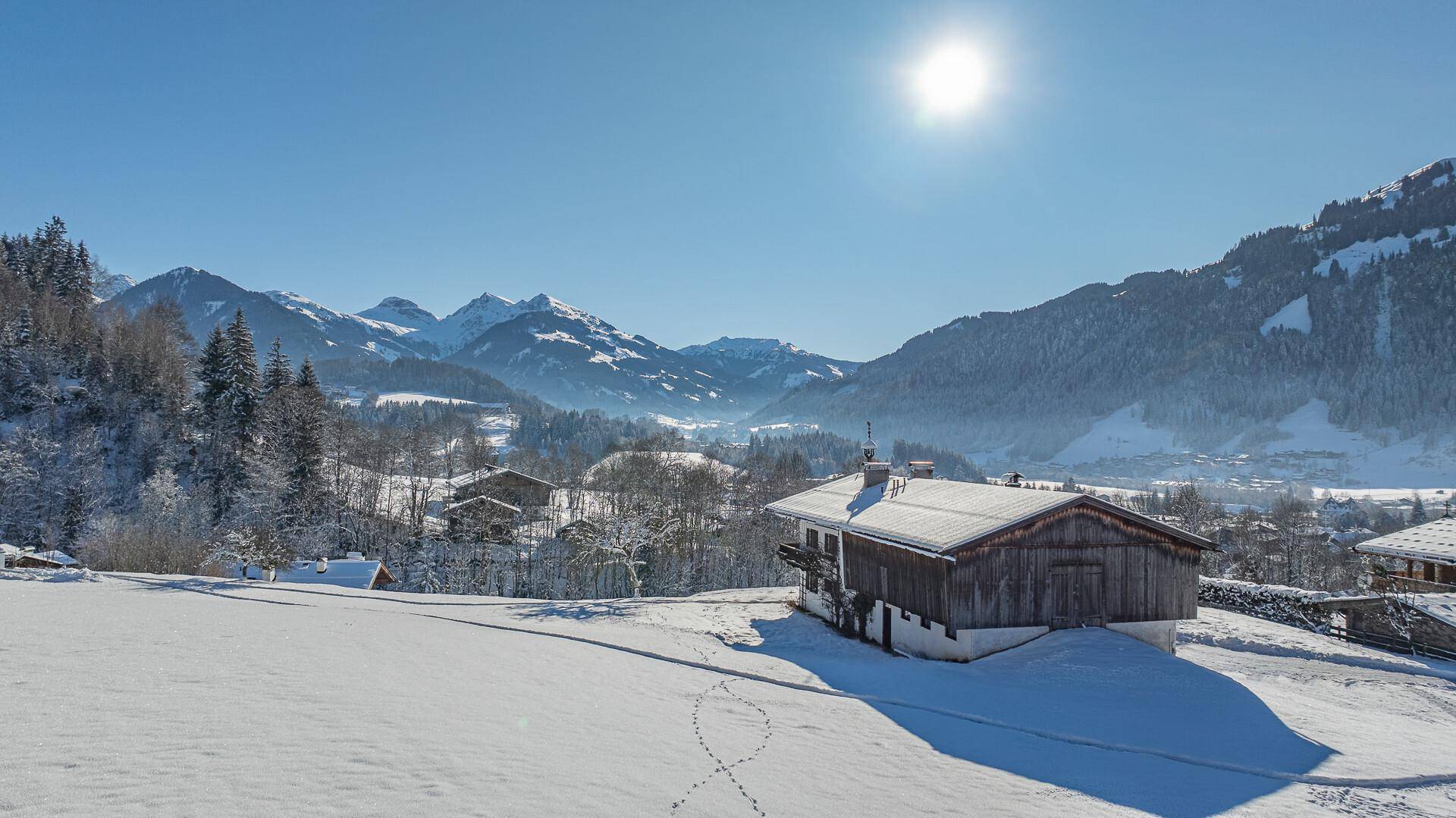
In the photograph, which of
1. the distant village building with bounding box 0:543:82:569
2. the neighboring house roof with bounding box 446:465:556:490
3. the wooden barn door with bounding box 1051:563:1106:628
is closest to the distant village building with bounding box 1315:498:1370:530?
the wooden barn door with bounding box 1051:563:1106:628

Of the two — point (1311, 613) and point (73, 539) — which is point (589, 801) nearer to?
point (1311, 613)

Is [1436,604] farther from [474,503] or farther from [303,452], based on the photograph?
[303,452]

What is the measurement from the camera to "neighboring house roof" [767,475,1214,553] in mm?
22219

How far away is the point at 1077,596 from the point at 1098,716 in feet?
26.5

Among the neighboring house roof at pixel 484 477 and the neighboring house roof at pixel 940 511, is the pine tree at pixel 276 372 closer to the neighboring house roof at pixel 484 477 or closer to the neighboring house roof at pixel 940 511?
the neighboring house roof at pixel 484 477

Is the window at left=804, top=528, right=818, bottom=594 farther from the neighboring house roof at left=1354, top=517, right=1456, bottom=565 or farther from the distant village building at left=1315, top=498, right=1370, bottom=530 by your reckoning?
the distant village building at left=1315, top=498, right=1370, bottom=530

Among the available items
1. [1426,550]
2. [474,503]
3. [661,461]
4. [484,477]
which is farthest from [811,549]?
[484,477]

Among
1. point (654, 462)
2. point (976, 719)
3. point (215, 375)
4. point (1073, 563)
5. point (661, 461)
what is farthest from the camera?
point (661, 461)

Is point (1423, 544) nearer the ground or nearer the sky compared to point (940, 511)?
nearer the ground

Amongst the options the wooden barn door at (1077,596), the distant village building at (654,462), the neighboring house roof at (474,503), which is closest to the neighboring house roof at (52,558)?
the neighboring house roof at (474,503)

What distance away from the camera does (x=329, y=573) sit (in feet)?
115

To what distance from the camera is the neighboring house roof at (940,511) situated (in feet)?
72.9

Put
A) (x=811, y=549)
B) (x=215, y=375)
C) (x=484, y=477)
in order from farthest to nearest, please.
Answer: (x=484, y=477), (x=215, y=375), (x=811, y=549)

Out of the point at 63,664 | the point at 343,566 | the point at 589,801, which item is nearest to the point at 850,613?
the point at 589,801
